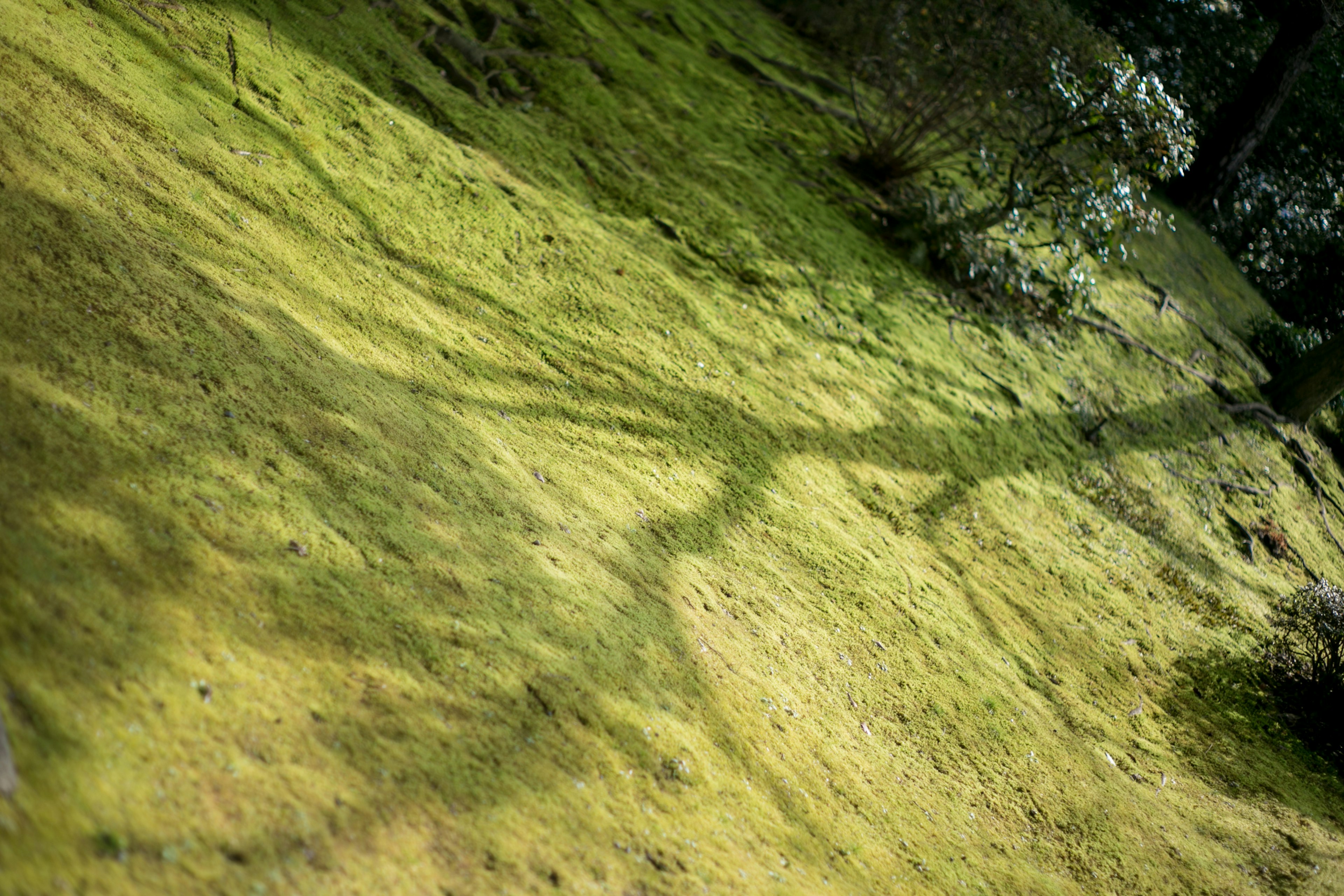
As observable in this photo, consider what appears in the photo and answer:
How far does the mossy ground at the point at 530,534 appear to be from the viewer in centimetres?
186

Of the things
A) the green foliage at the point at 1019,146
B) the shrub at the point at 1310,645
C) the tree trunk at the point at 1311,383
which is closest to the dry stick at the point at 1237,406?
the tree trunk at the point at 1311,383

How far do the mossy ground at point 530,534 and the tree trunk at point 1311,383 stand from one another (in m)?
3.07

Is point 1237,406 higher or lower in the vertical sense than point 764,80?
higher

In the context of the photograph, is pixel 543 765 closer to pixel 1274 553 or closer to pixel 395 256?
pixel 395 256

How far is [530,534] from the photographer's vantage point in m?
3.04

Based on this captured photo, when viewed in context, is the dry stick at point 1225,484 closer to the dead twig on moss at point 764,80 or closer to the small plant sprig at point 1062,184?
the small plant sprig at point 1062,184

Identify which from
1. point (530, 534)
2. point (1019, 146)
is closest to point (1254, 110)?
point (1019, 146)

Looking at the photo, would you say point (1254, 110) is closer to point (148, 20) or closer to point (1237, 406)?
point (1237, 406)

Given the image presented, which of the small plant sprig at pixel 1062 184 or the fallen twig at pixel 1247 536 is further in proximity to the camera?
the fallen twig at pixel 1247 536

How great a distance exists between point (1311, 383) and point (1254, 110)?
4.77 meters

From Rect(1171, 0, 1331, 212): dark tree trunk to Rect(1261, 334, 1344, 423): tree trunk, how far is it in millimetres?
4211

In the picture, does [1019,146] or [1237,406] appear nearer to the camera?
[1019,146]

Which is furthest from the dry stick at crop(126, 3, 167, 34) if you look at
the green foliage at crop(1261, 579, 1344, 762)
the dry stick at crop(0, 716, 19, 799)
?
the green foliage at crop(1261, 579, 1344, 762)

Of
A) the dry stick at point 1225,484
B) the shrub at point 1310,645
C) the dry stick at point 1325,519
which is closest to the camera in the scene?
the shrub at point 1310,645
